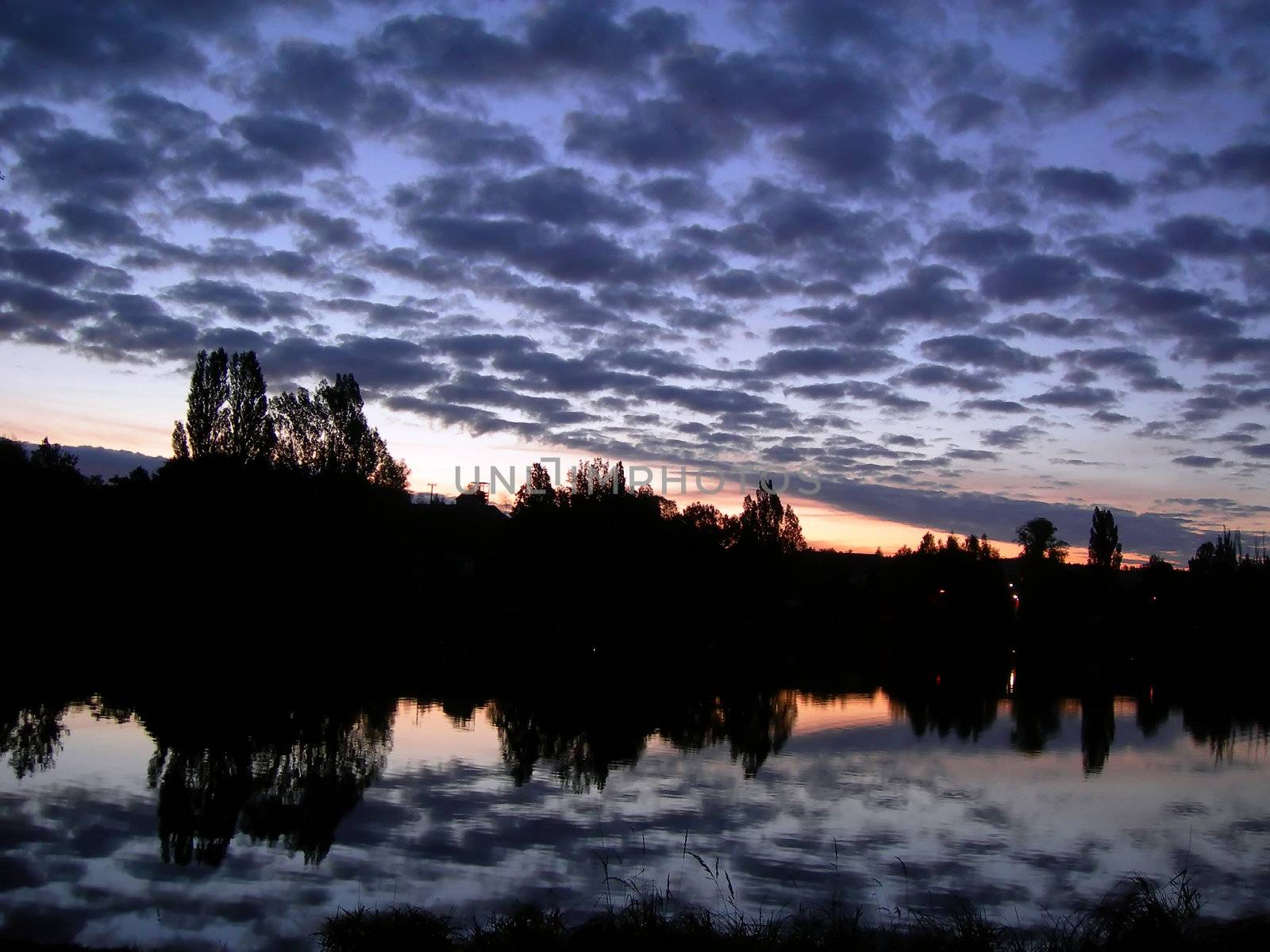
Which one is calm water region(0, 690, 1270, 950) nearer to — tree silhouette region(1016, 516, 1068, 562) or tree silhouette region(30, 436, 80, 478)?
tree silhouette region(30, 436, 80, 478)

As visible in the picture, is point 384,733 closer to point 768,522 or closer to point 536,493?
point 536,493

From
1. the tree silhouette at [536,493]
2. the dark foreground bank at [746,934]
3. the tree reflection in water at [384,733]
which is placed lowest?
the tree reflection in water at [384,733]

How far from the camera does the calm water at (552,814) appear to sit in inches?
414

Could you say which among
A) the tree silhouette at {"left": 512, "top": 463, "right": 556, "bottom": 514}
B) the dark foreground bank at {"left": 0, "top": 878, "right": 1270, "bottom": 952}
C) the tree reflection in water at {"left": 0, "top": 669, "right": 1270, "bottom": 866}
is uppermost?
the tree silhouette at {"left": 512, "top": 463, "right": 556, "bottom": 514}

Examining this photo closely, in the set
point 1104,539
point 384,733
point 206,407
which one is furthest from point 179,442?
point 1104,539

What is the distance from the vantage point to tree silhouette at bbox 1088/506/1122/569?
109m

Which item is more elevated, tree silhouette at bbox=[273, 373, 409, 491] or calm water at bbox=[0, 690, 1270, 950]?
tree silhouette at bbox=[273, 373, 409, 491]

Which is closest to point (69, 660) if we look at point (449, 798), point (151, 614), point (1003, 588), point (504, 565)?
point (151, 614)

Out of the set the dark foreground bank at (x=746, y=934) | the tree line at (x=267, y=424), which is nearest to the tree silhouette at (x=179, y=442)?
the tree line at (x=267, y=424)

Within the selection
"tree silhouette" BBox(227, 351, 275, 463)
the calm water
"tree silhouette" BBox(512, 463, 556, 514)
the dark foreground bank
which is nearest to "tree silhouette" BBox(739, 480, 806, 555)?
"tree silhouette" BBox(512, 463, 556, 514)

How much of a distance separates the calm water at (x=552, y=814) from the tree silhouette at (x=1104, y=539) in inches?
3573

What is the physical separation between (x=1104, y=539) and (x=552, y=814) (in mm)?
106262

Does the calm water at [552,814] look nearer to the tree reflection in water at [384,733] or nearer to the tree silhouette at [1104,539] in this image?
the tree reflection in water at [384,733]

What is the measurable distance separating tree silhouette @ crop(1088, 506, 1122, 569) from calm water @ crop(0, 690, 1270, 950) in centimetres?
9076
